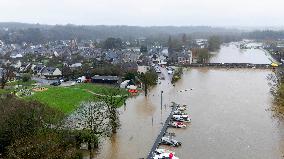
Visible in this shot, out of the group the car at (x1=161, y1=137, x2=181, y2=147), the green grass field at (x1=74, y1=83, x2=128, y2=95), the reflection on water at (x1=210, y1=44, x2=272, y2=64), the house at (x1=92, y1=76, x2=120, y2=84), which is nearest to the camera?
the car at (x1=161, y1=137, x2=181, y2=147)

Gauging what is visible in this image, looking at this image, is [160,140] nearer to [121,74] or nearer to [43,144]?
[43,144]

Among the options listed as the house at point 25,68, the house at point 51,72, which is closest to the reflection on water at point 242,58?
the house at point 51,72

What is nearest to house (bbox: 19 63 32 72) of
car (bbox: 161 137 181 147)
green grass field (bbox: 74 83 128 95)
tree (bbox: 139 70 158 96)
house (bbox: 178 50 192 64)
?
green grass field (bbox: 74 83 128 95)

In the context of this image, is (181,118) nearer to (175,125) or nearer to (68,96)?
(175,125)

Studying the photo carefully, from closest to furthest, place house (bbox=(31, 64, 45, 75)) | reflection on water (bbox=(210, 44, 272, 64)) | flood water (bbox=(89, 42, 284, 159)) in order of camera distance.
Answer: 1. flood water (bbox=(89, 42, 284, 159))
2. house (bbox=(31, 64, 45, 75))
3. reflection on water (bbox=(210, 44, 272, 64))

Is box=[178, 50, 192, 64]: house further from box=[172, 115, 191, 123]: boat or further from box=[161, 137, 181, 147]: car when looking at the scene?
box=[161, 137, 181, 147]: car

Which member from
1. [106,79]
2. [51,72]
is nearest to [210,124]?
[106,79]

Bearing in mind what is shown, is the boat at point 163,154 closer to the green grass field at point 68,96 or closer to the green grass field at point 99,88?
the green grass field at point 68,96

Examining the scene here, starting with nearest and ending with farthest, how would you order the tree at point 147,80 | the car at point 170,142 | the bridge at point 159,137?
the bridge at point 159,137 → the car at point 170,142 → the tree at point 147,80
